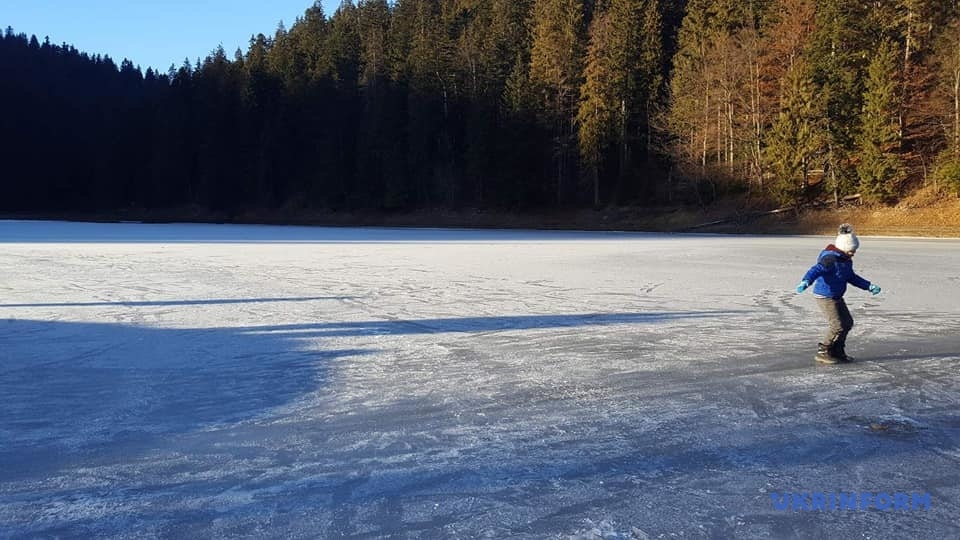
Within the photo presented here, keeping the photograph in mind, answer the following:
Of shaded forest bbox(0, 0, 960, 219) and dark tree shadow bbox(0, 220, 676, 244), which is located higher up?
shaded forest bbox(0, 0, 960, 219)

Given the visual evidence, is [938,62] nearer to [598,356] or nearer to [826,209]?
[826,209]

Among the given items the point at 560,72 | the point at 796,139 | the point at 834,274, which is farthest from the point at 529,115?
the point at 834,274

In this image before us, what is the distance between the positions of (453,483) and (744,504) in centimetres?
159

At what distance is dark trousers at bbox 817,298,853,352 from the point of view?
6.63m

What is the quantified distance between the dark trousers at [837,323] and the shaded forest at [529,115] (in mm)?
31538

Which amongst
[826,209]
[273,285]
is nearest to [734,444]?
[273,285]

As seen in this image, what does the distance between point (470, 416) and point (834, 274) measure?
411 cm

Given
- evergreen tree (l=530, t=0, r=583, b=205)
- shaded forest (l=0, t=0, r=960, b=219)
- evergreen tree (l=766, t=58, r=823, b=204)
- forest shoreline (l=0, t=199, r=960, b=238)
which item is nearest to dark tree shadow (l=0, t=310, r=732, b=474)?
forest shoreline (l=0, t=199, r=960, b=238)

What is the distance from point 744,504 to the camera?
3602mm

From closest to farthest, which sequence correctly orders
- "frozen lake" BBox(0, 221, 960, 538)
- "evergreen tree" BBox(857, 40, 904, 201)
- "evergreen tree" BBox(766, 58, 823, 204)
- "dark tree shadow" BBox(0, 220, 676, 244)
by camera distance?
"frozen lake" BBox(0, 221, 960, 538), "dark tree shadow" BBox(0, 220, 676, 244), "evergreen tree" BBox(857, 40, 904, 201), "evergreen tree" BBox(766, 58, 823, 204)

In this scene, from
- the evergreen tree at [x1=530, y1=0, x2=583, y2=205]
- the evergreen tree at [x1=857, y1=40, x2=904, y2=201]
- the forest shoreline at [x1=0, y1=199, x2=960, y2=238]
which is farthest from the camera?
the evergreen tree at [x1=530, y1=0, x2=583, y2=205]

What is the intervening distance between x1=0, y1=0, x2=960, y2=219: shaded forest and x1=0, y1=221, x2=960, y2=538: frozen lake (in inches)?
1169

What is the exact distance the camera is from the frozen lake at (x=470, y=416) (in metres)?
3.52

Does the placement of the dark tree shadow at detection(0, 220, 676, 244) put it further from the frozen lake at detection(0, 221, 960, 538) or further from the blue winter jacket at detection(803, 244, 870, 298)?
the blue winter jacket at detection(803, 244, 870, 298)
